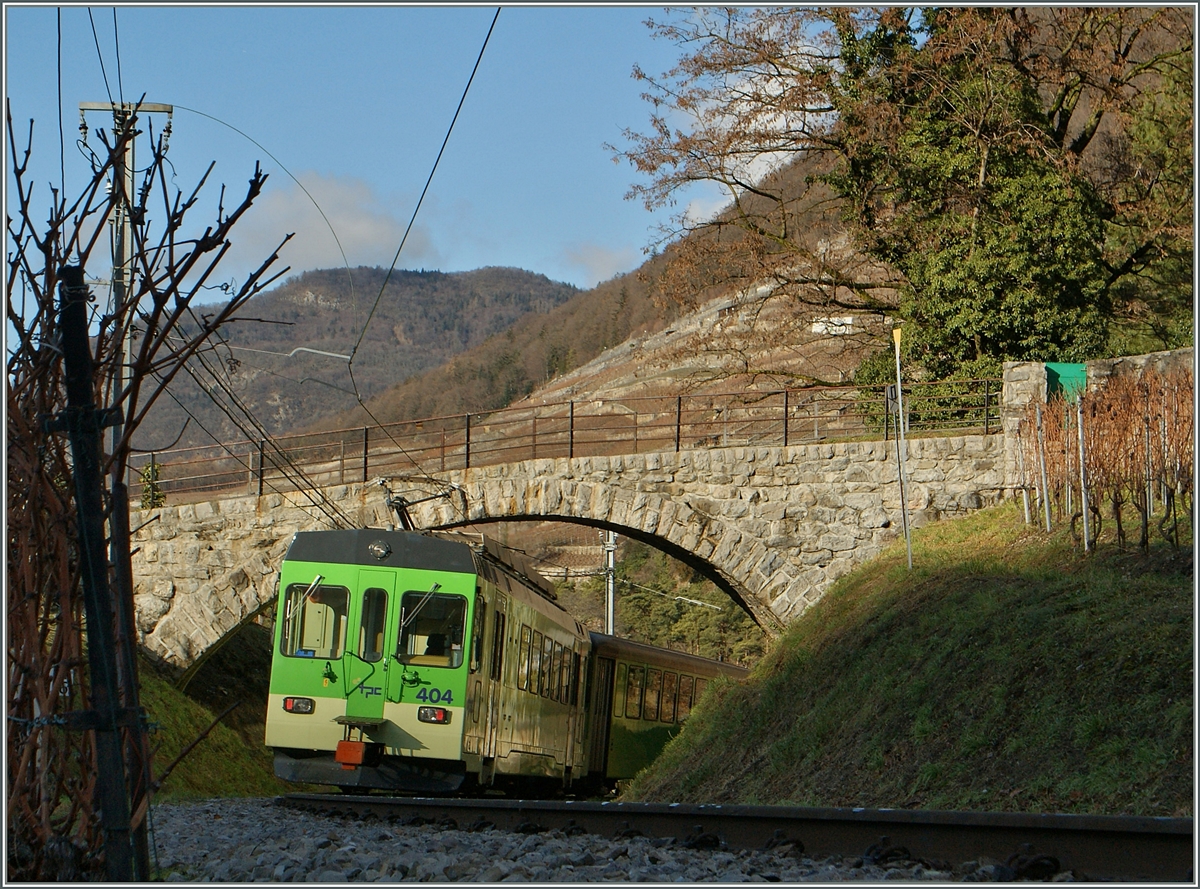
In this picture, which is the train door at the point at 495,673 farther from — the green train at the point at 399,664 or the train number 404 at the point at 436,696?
the train number 404 at the point at 436,696

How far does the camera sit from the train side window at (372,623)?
12.1m

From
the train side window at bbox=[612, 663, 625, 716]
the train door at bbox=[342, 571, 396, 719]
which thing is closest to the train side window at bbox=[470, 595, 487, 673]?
the train door at bbox=[342, 571, 396, 719]

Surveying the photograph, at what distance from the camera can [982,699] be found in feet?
30.7

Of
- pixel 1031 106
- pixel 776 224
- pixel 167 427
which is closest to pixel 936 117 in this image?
pixel 1031 106

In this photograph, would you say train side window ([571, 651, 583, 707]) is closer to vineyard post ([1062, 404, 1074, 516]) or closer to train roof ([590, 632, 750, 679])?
train roof ([590, 632, 750, 679])

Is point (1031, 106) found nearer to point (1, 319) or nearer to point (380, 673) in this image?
point (380, 673)

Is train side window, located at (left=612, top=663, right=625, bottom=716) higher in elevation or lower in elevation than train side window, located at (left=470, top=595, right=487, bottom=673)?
lower

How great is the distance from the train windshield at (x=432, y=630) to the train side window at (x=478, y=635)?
0.38ft

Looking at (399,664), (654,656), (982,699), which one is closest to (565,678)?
(399,664)

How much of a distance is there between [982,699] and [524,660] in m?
5.62

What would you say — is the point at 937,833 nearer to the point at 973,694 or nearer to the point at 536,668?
the point at 973,694

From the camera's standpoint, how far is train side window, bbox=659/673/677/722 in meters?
20.4

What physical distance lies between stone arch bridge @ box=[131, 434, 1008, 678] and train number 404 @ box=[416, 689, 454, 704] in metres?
7.81

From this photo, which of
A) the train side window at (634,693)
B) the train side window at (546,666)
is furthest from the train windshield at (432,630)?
the train side window at (634,693)
